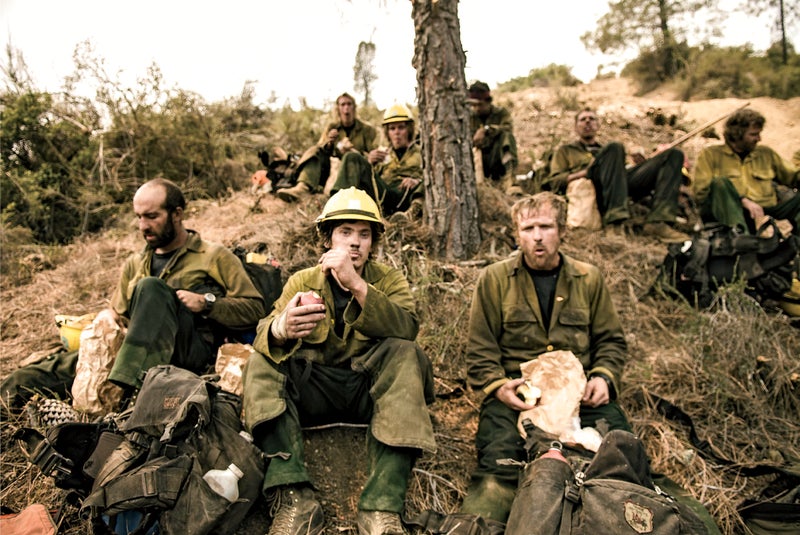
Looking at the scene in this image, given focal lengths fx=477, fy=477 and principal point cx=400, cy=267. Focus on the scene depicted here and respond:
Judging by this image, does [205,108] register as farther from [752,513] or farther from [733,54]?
[733,54]

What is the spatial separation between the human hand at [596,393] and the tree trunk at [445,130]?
74.5 inches

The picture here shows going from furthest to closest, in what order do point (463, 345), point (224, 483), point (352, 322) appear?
point (463, 345) < point (352, 322) < point (224, 483)

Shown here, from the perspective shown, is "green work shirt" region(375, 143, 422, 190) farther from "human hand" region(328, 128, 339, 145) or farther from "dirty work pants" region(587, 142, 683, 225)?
"dirty work pants" region(587, 142, 683, 225)

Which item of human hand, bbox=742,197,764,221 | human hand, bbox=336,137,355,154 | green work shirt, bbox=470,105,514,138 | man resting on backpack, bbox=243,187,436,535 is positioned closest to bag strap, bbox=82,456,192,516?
man resting on backpack, bbox=243,187,436,535

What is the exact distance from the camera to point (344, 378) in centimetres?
242

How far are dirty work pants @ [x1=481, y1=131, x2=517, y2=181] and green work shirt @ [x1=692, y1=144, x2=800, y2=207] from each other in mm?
2003

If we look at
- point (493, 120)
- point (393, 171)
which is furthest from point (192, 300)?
point (493, 120)

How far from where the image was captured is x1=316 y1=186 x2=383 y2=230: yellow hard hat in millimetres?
2605

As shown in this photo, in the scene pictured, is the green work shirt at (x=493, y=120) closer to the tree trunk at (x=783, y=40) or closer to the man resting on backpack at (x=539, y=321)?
the man resting on backpack at (x=539, y=321)

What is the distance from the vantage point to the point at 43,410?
2.61 m

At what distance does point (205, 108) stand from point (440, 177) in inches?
211

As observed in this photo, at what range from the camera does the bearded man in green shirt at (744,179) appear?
4648 millimetres

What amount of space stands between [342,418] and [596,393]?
1.37 metres

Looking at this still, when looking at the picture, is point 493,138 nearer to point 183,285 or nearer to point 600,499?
point 183,285
